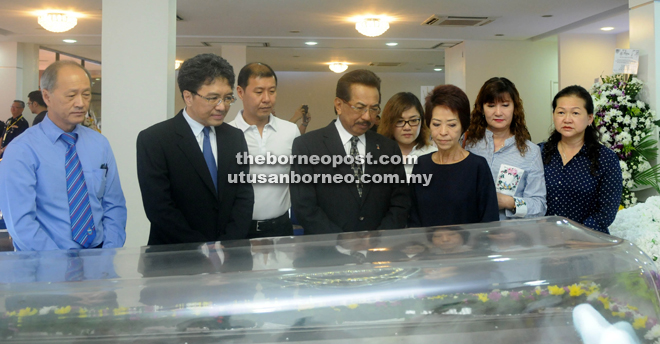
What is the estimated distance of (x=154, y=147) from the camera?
2033mm

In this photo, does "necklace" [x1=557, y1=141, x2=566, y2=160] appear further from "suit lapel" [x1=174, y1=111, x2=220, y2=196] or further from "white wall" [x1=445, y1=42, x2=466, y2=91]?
"white wall" [x1=445, y1=42, x2=466, y2=91]

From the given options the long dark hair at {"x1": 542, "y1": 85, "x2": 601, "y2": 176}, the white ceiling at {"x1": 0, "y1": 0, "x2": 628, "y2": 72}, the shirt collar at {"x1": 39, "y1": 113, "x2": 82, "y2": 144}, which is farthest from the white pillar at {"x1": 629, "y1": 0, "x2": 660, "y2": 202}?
the shirt collar at {"x1": 39, "y1": 113, "x2": 82, "y2": 144}

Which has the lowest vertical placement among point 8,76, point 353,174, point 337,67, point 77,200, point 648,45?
point 77,200

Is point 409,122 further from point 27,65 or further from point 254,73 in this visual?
point 27,65

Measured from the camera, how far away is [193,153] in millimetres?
2064

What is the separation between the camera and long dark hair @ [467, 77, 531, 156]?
2.44m

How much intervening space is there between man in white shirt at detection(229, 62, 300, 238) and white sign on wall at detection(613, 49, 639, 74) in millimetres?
4028

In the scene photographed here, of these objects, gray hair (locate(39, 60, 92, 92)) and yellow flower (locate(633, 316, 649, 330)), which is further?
gray hair (locate(39, 60, 92, 92))

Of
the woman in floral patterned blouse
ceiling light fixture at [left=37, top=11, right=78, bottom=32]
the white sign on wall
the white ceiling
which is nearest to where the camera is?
the woman in floral patterned blouse

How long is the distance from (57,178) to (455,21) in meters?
6.59

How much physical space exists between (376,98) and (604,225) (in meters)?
1.22

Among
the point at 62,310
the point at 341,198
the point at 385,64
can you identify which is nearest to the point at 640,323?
the point at 62,310

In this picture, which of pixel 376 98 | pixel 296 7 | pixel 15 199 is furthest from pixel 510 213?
pixel 296 7

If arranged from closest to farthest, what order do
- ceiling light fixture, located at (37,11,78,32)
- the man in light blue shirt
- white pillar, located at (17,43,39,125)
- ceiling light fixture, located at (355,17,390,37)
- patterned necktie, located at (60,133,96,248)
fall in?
the man in light blue shirt, patterned necktie, located at (60,133,96,248), ceiling light fixture, located at (37,11,78,32), ceiling light fixture, located at (355,17,390,37), white pillar, located at (17,43,39,125)
